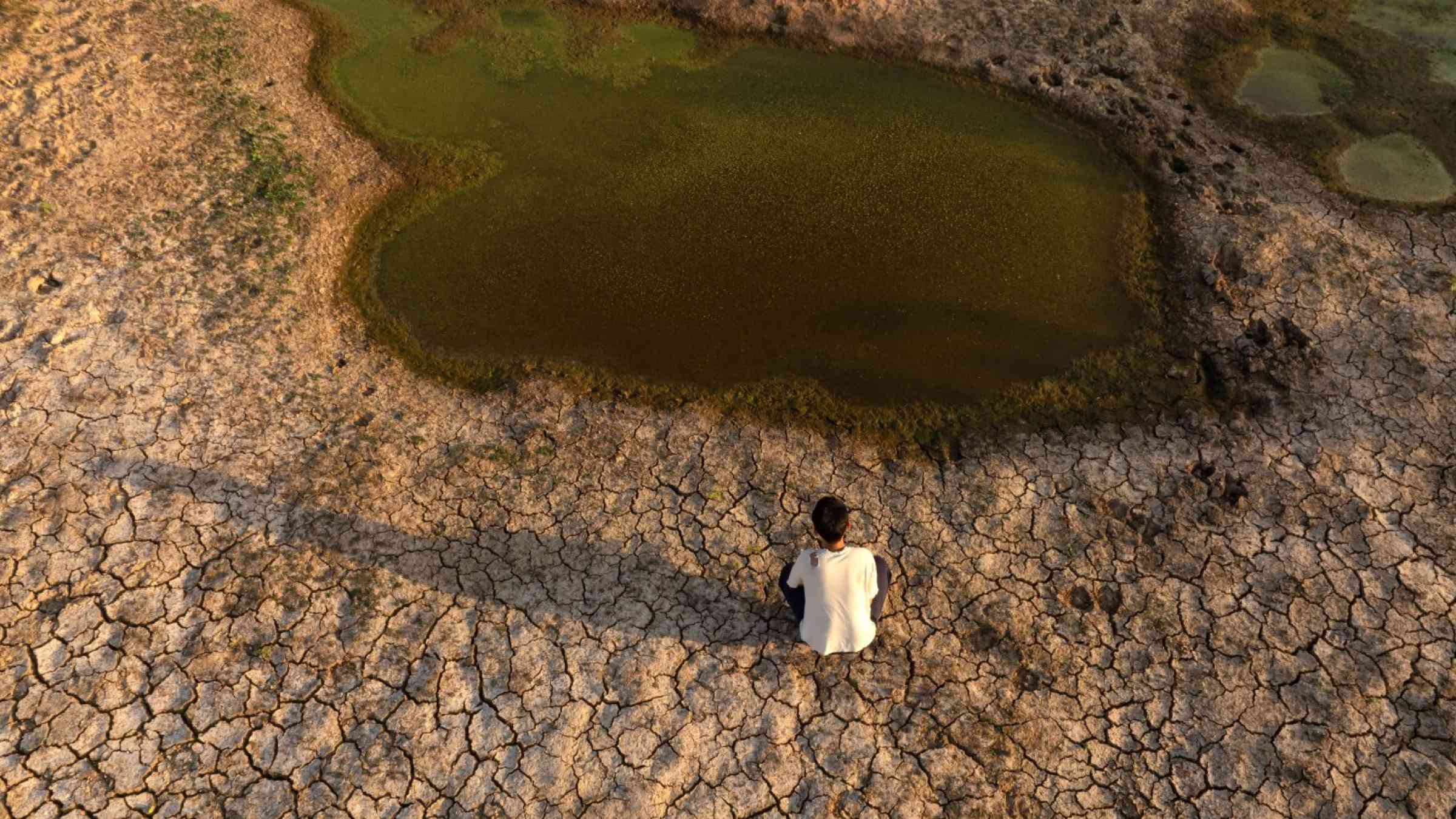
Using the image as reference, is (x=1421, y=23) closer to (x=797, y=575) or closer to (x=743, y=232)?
(x=743, y=232)

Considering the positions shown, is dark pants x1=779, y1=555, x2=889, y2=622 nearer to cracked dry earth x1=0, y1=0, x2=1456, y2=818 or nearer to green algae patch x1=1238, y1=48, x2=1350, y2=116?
cracked dry earth x1=0, y1=0, x2=1456, y2=818

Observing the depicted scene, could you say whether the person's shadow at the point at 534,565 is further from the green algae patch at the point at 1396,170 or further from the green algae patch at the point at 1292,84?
the green algae patch at the point at 1292,84

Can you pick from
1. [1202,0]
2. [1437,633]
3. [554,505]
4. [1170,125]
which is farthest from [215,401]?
[1202,0]

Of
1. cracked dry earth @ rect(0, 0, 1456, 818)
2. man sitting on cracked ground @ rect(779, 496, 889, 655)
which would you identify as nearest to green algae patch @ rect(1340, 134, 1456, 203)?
cracked dry earth @ rect(0, 0, 1456, 818)

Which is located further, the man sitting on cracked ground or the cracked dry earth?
the cracked dry earth

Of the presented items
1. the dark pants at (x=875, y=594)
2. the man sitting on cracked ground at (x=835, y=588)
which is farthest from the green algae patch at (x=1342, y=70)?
the man sitting on cracked ground at (x=835, y=588)

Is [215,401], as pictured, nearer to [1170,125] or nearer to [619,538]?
[619,538]
